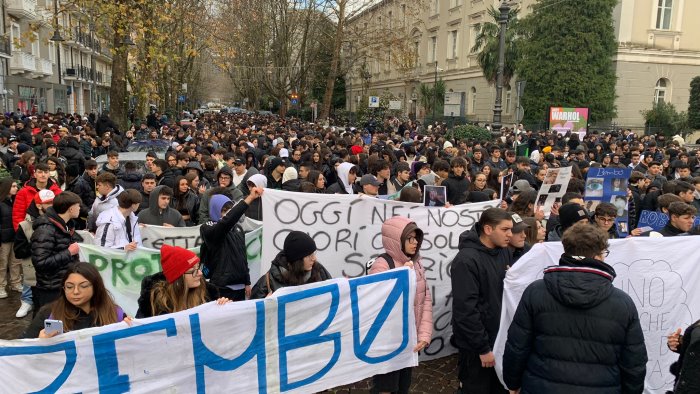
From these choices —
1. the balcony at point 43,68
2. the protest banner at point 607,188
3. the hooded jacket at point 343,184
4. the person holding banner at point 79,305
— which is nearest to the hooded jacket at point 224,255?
the person holding banner at point 79,305

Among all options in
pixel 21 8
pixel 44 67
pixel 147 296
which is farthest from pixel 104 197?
pixel 44 67

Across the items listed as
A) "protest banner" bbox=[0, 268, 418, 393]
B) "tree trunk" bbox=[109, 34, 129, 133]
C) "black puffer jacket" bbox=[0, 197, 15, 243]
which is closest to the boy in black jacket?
"protest banner" bbox=[0, 268, 418, 393]

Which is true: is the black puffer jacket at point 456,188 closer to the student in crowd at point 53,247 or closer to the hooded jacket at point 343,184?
the hooded jacket at point 343,184

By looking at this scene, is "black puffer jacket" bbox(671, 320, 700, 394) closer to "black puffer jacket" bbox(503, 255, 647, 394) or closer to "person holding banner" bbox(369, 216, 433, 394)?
"black puffer jacket" bbox(503, 255, 647, 394)

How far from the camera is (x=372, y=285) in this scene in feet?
13.1

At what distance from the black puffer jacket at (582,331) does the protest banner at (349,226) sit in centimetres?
238

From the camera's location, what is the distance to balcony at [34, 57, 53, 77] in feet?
132

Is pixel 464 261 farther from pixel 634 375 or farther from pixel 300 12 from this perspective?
pixel 300 12

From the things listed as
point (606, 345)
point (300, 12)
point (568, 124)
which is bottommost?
point (606, 345)

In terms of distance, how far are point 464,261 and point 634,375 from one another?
1202 mm

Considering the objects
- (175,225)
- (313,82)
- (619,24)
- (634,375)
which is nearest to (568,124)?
(619,24)

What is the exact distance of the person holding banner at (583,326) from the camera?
111 inches

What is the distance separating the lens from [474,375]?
153 inches

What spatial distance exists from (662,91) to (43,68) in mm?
41509
